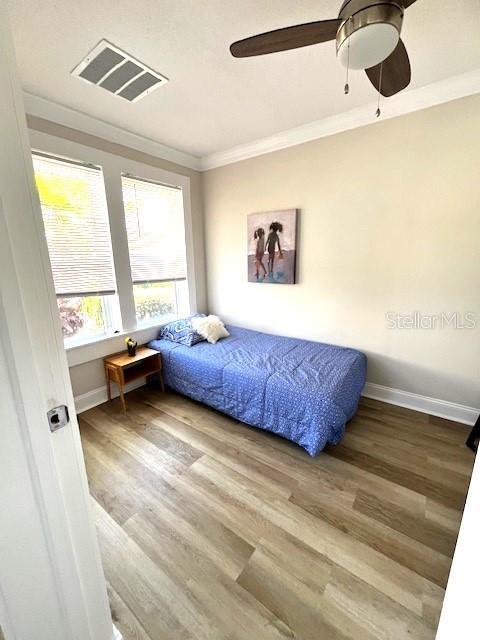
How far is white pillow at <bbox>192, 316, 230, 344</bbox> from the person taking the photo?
115 inches

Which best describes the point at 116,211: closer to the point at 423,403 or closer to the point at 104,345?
the point at 104,345

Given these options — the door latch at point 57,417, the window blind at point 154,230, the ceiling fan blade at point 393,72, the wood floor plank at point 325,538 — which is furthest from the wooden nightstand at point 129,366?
the ceiling fan blade at point 393,72

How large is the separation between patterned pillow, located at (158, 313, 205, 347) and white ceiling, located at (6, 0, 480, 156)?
1994mm

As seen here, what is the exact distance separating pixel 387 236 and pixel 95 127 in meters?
2.80

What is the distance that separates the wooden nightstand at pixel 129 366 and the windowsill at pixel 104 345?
0.29 feet

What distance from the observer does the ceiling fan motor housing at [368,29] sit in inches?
40.7

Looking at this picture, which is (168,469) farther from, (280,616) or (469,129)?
(469,129)

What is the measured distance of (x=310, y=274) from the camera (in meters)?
2.81

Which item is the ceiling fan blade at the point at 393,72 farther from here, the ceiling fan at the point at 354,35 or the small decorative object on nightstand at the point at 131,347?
the small decorative object on nightstand at the point at 131,347

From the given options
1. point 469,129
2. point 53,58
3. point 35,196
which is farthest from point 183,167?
point 35,196

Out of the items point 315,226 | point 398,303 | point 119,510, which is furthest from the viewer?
point 315,226

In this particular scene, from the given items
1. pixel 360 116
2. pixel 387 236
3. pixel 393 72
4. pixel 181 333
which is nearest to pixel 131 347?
pixel 181 333

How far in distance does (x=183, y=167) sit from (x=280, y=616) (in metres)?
3.84

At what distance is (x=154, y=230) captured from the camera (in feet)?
9.79
